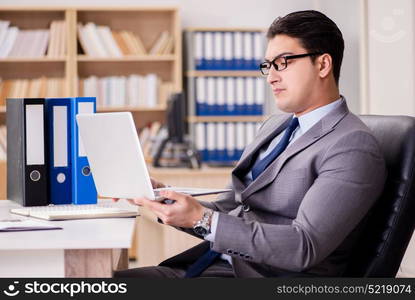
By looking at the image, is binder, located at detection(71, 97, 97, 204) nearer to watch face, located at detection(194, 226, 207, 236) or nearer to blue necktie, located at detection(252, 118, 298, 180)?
blue necktie, located at detection(252, 118, 298, 180)

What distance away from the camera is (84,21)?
6.09 metres

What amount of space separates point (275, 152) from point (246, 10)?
185 inches

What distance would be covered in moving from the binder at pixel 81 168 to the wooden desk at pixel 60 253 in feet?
1.96

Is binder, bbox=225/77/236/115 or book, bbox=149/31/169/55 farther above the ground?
book, bbox=149/31/169/55

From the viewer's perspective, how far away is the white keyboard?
1912 millimetres

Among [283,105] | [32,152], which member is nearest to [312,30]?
[283,105]

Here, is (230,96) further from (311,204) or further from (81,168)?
(311,204)

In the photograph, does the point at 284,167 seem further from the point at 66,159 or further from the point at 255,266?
the point at 66,159

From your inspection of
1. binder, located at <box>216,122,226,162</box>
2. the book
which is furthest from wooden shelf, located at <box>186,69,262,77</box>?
binder, located at <box>216,122,226,162</box>

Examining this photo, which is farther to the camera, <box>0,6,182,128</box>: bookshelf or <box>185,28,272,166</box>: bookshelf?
<box>185,28,272,166</box>: bookshelf

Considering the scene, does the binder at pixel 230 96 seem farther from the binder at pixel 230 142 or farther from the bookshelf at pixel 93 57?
the bookshelf at pixel 93 57

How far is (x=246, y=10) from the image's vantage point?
6449 mm

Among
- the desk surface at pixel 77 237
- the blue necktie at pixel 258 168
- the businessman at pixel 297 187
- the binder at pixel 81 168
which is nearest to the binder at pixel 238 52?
the binder at pixel 81 168

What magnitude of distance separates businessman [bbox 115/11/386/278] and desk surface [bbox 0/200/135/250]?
97mm
